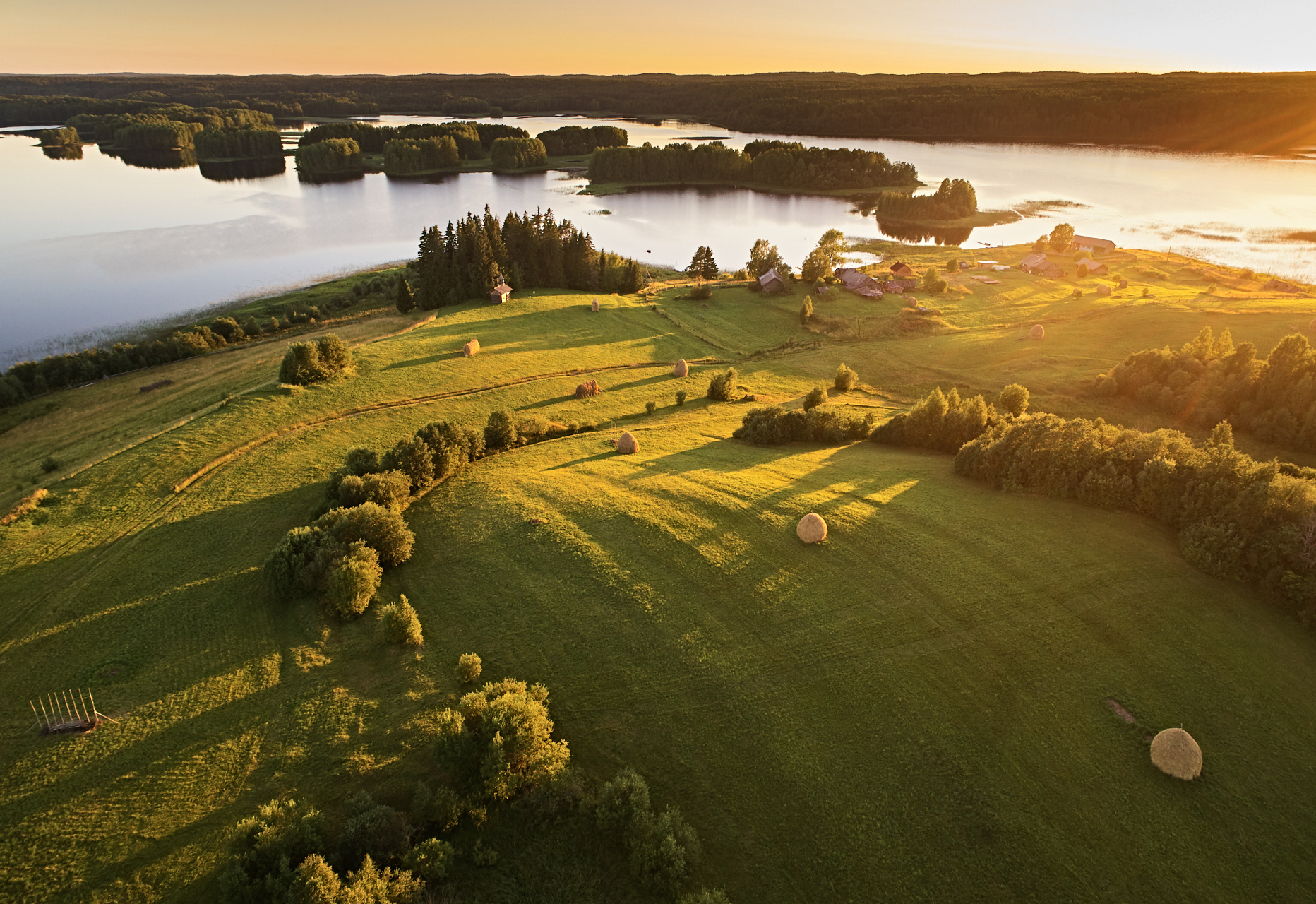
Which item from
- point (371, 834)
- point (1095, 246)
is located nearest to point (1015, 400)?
point (371, 834)

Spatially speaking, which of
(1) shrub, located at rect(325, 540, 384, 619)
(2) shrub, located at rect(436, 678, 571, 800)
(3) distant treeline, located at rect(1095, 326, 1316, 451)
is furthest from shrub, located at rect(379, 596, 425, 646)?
(3) distant treeline, located at rect(1095, 326, 1316, 451)

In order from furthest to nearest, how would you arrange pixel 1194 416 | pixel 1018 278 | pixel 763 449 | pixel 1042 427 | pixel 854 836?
pixel 1018 278, pixel 1194 416, pixel 763 449, pixel 1042 427, pixel 854 836

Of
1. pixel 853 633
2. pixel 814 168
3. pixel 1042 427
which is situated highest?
pixel 814 168

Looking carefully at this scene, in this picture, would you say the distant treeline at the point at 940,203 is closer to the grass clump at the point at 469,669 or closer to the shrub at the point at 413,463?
the shrub at the point at 413,463

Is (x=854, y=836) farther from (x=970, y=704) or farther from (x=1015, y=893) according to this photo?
(x=970, y=704)

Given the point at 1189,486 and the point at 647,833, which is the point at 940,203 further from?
the point at 647,833

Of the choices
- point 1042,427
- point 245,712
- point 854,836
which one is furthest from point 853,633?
point 245,712

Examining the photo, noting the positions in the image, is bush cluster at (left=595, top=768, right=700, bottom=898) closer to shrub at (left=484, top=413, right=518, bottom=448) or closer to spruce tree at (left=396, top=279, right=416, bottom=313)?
shrub at (left=484, top=413, right=518, bottom=448)
